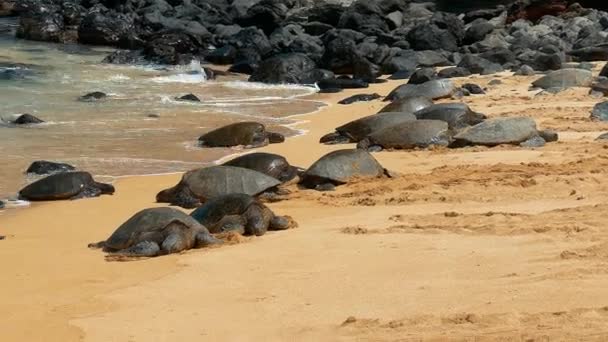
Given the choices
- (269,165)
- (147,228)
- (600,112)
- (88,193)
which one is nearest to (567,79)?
(600,112)

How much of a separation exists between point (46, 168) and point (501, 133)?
14.9 ft


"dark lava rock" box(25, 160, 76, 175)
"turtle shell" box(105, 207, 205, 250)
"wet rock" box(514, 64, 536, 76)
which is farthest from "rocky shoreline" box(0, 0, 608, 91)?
"turtle shell" box(105, 207, 205, 250)

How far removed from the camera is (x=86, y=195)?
8.55 meters

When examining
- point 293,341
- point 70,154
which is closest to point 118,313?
point 293,341

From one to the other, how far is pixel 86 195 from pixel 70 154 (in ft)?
7.12

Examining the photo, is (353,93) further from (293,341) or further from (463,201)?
(293,341)

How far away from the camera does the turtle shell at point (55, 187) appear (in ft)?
27.7

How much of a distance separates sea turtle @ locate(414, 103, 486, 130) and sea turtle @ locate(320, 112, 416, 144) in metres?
0.22

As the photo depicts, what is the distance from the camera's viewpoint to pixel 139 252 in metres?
6.30

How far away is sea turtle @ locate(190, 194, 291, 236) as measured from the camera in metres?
6.77

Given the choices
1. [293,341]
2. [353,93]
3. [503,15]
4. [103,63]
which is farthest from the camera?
[503,15]

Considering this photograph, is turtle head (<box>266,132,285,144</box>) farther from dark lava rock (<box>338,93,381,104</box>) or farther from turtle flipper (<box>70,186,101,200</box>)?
dark lava rock (<box>338,93,381,104</box>)

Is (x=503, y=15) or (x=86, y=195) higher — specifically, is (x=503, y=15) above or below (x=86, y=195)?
above

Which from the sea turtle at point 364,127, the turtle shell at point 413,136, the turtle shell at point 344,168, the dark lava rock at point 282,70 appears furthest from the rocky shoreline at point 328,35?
the turtle shell at point 344,168
